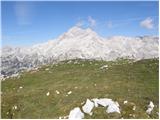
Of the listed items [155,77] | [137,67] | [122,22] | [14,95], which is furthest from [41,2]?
[137,67]

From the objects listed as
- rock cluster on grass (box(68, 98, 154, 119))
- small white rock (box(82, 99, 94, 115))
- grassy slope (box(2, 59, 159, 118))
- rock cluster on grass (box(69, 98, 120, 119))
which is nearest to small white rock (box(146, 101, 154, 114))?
rock cluster on grass (box(68, 98, 154, 119))

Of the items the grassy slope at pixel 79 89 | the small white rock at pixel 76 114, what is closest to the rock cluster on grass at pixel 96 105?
the small white rock at pixel 76 114

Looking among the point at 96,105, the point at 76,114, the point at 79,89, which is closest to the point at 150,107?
the point at 96,105

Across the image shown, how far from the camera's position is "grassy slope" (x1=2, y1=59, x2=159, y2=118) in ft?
53.7

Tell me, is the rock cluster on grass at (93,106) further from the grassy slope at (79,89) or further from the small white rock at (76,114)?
the grassy slope at (79,89)

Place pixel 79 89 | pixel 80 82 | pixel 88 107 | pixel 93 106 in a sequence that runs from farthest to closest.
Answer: pixel 80 82 → pixel 79 89 → pixel 93 106 → pixel 88 107

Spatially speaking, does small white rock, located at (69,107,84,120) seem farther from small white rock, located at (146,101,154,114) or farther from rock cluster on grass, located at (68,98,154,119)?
small white rock, located at (146,101,154,114)

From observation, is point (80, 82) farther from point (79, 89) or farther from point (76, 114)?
point (76, 114)

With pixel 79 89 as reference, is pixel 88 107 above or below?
below

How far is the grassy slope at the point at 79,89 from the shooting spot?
53.7 ft

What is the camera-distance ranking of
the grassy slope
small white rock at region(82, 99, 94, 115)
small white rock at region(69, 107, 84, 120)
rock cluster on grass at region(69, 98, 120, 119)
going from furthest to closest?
the grassy slope, small white rock at region(82, 99, 94, 115), rock cluster on grass at region(69, 98, 120, 119), small white rock at region(69, 107, 84, 120)

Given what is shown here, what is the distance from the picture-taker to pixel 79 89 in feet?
62.1

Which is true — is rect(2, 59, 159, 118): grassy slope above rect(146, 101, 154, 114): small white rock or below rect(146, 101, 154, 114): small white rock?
above

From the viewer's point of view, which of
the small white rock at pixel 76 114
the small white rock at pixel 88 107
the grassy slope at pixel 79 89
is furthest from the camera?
the grassy slope at pixel 79 89
